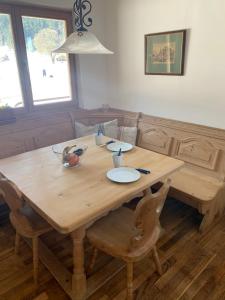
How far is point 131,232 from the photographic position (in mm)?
1544

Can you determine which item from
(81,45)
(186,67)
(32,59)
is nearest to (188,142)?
(186,67)

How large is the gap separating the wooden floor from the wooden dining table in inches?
4.5

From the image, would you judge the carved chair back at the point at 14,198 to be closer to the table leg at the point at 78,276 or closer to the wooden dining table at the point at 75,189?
the wooden dining table at the point at 75,189

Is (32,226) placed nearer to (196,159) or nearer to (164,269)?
(164,269)

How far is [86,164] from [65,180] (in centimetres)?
29

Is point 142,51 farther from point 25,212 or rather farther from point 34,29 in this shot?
point 25,212

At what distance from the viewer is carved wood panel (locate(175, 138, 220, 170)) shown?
2.33m

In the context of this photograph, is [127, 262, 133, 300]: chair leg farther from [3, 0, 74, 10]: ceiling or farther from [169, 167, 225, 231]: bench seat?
A: [3, 0, 74, 10]: ceiling

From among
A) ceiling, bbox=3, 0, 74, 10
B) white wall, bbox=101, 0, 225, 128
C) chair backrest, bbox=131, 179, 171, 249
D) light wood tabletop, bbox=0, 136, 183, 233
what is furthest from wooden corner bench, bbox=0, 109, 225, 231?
ceiling, bbox=3, 0, 74, 10

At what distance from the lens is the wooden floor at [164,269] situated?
1565mm

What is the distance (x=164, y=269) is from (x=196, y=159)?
120 centimetres

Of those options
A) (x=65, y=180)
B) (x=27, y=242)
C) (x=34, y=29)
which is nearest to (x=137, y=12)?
(x=34, y=29)

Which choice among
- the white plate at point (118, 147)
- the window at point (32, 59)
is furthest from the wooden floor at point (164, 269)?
the window at point (32, 59)

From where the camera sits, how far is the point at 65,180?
63.2 inches
